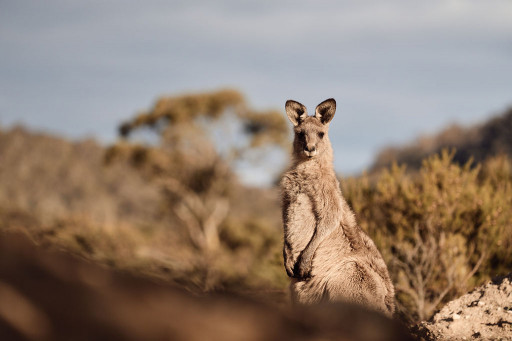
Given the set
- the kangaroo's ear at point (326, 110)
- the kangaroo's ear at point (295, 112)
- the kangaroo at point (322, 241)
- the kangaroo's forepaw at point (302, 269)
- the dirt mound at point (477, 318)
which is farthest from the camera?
the kangaroo's ear at point (295, 112)

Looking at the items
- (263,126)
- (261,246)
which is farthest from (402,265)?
(263,126)

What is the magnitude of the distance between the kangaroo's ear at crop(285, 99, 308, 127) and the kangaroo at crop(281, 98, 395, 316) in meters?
0.25

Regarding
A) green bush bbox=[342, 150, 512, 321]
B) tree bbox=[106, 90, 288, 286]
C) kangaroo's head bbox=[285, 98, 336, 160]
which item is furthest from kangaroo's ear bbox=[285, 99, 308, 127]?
tree bbox=[106, 90, 288, 286]

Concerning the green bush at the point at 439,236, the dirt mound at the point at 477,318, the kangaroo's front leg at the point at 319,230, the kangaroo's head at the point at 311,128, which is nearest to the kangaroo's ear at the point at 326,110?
the kangaroo's head at the point at 311,128

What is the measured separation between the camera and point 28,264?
892 millimetres

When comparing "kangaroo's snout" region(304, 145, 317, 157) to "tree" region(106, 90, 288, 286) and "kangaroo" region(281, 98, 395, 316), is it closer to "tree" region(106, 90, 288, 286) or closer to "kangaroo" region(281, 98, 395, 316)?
"kangaroo" region(281, 98, 395, 316)

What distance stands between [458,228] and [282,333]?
7.18 m

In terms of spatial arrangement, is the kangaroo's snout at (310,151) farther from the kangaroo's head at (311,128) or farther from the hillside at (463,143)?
the hillside at (463,143)

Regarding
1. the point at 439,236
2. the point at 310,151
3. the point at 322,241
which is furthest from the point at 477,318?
the point at 439,236

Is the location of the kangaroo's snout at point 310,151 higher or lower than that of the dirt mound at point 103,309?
higher

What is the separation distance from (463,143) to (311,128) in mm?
40211

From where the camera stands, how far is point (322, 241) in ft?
15.1

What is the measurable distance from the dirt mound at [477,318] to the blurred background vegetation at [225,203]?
154 cm

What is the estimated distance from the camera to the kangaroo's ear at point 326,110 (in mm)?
5203
